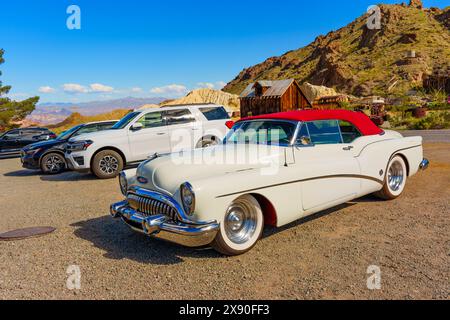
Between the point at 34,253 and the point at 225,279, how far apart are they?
105 inches

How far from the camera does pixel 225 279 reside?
3713mm

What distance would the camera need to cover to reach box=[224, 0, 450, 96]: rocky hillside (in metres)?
76.6

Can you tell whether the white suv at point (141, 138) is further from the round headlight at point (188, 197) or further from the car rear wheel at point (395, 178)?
the round headlight at point (188, 197)

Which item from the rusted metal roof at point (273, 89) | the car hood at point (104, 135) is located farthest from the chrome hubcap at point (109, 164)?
the rusted metal roof at point (273, 89)

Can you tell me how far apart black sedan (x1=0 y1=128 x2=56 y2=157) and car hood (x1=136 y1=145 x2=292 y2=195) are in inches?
620

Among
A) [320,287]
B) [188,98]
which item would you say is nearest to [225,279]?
[320,287]

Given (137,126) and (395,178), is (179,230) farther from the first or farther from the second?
(137,126)

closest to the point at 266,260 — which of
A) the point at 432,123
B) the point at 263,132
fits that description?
the point at 263,132

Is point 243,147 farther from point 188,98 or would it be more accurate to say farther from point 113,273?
point 188,98

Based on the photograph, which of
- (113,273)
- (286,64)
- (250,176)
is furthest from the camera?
(286,64)

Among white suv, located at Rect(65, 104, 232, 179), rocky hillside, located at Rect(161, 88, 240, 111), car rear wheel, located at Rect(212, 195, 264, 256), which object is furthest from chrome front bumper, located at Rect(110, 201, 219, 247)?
rocky hillside, located at Rect(161, 88, 240, 111)

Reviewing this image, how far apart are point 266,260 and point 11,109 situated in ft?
147

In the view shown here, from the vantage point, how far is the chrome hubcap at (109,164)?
1009 centimetres

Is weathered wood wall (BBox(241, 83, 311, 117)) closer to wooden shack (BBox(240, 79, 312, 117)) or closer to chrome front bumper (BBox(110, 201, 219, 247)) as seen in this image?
wooden shack (BBox(240, 79, 312, 117))
